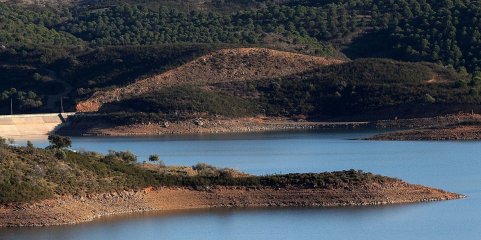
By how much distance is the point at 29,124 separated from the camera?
138625 millimetres

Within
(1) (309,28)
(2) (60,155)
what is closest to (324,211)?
(2) (60,155)

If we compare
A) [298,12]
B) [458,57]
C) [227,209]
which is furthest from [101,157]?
[298,12]

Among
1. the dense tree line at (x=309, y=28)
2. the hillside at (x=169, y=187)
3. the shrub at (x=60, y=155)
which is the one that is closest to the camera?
the hillside at (x=169, y=187)

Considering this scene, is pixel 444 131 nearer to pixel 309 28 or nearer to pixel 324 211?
pixel 324 211

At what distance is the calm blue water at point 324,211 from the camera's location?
190ft

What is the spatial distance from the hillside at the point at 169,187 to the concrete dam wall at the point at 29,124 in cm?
6934

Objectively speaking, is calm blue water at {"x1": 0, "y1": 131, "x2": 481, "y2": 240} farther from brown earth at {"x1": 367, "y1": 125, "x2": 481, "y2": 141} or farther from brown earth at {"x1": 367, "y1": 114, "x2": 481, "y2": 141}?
brown earth at {"x1": 367, "y1": 114, "x2": 481, "y2": 141}

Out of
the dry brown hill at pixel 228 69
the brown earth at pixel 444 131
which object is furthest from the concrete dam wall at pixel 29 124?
the brown earth at pixel 444 131

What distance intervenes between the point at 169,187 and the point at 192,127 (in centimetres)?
7243

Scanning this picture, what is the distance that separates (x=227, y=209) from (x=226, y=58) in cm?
9155

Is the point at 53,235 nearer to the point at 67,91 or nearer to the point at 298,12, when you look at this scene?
the point at 67,91

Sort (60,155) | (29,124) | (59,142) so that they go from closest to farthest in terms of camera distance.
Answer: (60,155), (59,142), (29,124)

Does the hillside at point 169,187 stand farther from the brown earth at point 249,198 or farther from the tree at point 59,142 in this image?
the tree at point 59,142

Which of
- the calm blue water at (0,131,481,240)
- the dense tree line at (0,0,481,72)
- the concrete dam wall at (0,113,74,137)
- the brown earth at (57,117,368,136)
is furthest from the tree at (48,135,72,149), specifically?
the dense tree line at (0,0,481,72)
